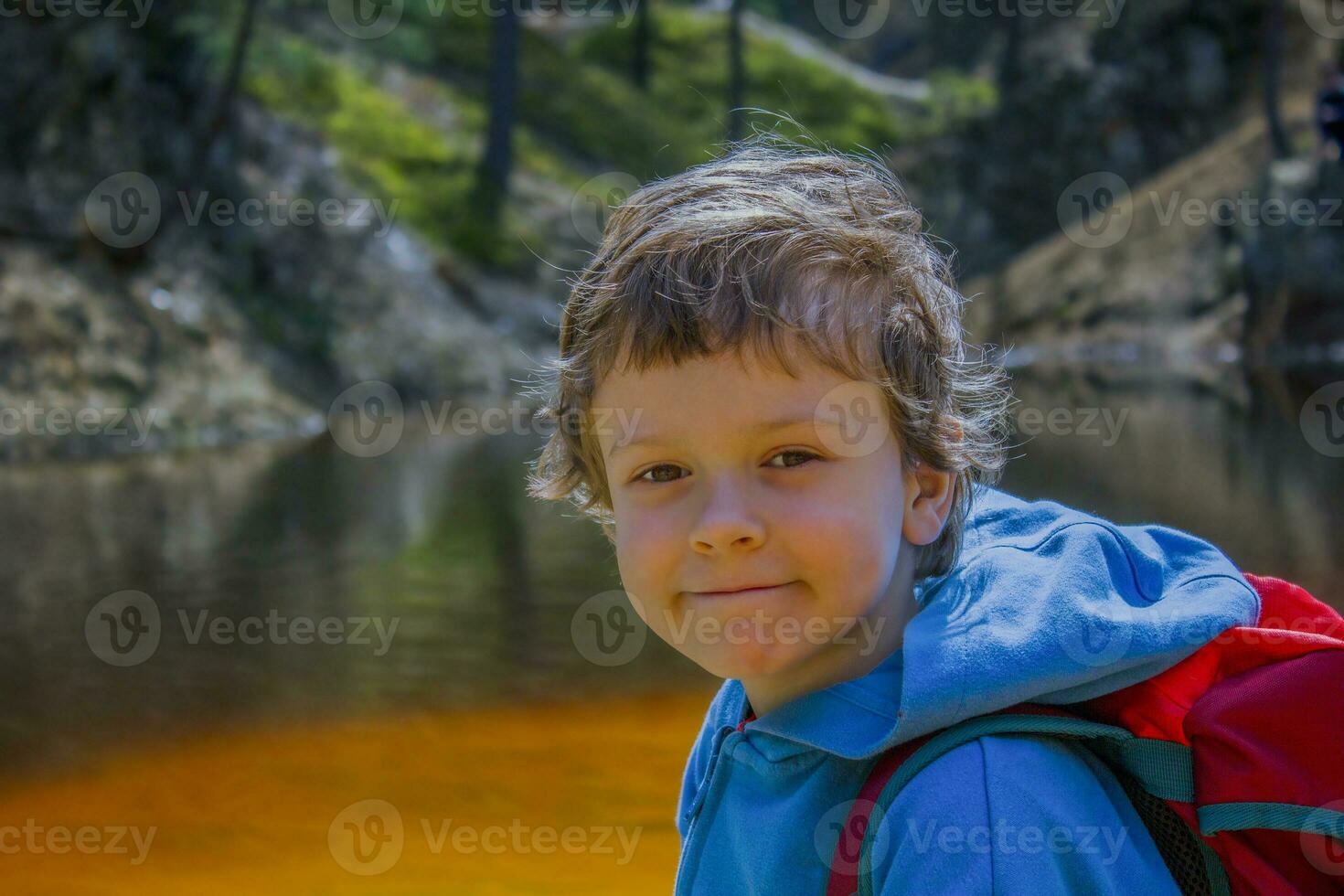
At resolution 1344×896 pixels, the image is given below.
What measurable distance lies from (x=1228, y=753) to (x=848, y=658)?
452 mm

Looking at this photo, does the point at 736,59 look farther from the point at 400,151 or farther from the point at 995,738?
the point at 995,738

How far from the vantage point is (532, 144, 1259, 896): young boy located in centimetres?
133

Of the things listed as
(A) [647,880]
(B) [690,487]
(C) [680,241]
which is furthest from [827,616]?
(A) [647,880]

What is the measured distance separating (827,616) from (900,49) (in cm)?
3425

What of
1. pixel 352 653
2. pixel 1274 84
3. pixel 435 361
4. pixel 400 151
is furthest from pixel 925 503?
pixel 1274 84

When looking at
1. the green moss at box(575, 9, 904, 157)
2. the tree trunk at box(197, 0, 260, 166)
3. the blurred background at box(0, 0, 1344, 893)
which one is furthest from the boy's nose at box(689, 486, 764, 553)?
the green moss at box(575, 9, 904, 157)

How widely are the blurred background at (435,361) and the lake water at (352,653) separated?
0.07 feet

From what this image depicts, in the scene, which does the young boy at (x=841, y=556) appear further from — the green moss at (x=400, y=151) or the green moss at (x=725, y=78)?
the green moss at (x=725, y=78)

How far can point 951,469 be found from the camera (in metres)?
1.70

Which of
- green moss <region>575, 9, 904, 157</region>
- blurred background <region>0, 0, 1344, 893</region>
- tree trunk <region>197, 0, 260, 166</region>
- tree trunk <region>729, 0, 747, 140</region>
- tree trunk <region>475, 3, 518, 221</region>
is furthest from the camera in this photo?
green moss <region>575, 9, 904, 157</region>

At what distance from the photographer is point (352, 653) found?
448cm

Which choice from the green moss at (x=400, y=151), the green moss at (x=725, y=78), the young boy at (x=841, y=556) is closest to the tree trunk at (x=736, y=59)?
the green moss at (x=725, y=78)

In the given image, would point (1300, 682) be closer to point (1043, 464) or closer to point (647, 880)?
point (647, 880)

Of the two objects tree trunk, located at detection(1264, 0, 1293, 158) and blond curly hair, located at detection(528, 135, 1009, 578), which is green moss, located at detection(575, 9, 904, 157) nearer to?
tree trunk, located at detection(1264, 0, 1293, 158)
